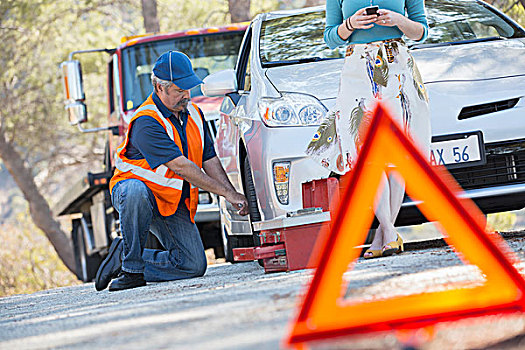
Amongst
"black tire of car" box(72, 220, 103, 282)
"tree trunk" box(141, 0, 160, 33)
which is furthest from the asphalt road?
"tree trunk" box(141, 0, 160, 33)

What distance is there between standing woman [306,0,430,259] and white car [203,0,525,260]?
0.18 m

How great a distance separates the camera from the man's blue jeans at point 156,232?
5762 mm

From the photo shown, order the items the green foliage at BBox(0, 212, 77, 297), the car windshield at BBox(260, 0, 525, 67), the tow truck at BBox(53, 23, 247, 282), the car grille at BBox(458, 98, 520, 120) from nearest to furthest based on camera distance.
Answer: the car grille at BBox(458, 98, 520, 120)
the car windshield at BBox(260, 0, 525, 67)
the tow truck at BBox(53, 23, 247, 282)
the green foliage at BBox(0, 212, 77, 297)

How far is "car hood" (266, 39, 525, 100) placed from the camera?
5.59m

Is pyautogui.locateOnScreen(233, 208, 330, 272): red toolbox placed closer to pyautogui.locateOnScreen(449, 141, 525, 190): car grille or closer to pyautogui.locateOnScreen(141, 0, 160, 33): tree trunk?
pyautogui.locateOnScreen(449, 141, 525, 190): car grille

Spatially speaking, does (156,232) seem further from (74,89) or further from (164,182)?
(74,89)

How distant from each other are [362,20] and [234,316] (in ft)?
7.13

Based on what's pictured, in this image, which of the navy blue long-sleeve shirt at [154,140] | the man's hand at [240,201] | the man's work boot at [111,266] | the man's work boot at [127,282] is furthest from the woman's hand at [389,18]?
the man's work boot at [111,266]

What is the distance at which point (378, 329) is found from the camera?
288 centimetres

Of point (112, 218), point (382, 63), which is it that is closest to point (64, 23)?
point (112, 218)

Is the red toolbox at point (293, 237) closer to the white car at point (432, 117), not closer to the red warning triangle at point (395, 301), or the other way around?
the white car at point (432, 117)

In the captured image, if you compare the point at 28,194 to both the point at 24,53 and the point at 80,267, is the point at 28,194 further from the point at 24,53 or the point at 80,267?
the point at 80,267

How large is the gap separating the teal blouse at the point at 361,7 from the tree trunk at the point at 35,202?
1688cm

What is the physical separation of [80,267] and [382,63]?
359 inches
